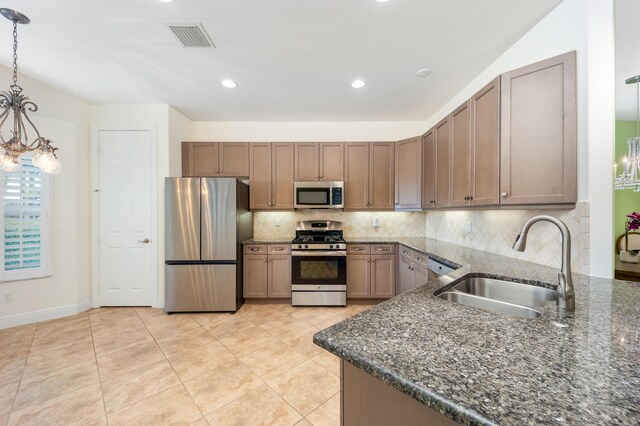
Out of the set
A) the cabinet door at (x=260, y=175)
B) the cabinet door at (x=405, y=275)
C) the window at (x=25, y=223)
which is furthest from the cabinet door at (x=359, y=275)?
the window at (x=25, y=223)

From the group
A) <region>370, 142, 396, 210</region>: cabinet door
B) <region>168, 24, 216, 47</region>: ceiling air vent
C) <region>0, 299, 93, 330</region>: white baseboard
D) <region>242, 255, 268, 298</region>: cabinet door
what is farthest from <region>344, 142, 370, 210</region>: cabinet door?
<region>0, 299, 93, 330</region>: white baseboard

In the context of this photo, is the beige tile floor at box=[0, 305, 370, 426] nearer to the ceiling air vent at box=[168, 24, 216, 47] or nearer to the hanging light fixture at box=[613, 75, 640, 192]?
the hanging light fixture at box=[613, 75, 640, 192]

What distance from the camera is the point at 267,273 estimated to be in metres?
3.46

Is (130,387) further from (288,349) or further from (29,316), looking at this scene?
(29,316)

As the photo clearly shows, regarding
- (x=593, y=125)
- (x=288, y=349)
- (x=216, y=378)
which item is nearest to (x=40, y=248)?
(x=216, y=378)

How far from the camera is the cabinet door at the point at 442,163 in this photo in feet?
8.55

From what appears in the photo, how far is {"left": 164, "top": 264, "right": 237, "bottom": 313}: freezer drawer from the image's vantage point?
3137 mm

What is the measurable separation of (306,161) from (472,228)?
2386 millimetres

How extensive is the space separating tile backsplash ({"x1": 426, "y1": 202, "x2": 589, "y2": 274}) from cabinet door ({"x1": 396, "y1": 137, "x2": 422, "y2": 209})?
508 mm

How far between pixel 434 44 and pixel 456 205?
1.48 meters

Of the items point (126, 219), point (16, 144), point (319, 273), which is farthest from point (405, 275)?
point (16, 144)

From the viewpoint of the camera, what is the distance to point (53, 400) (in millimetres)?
1711

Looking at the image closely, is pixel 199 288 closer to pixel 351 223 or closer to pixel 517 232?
pixel 351 223

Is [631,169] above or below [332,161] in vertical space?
below
